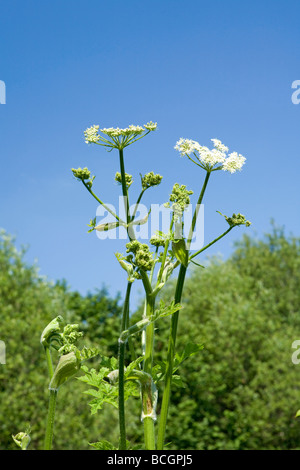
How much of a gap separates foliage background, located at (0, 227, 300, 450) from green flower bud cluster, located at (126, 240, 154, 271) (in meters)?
8.70

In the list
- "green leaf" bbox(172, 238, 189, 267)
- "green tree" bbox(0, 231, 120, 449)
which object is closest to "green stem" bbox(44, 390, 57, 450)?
"green leaf" bbox(172, 238, 189, 267)

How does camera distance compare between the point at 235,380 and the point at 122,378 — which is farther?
the point at 235,380

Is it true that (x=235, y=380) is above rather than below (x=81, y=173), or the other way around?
above

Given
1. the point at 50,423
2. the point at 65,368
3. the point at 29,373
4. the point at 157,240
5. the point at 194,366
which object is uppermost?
the point at 194,366

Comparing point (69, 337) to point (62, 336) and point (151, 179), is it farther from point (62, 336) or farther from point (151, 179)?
point (151, 179)

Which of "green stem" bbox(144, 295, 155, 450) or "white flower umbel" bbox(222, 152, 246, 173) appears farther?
"white flower umbel" bbox(222, 152, 246, 173)

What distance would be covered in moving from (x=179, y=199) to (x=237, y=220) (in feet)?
0.64

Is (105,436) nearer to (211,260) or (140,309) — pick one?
(140,309)

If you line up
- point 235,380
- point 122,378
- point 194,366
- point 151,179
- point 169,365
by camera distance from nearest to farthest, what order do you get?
point 122,378 < point 169,365 < point 151,179 < point 194,366 < point 235,380

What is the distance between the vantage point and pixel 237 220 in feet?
4.72

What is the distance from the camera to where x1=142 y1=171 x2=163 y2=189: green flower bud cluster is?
142 centimetres

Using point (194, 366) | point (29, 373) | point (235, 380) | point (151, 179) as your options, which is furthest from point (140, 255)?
point (235, 380)

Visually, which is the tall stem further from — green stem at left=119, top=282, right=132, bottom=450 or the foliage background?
the foliage background

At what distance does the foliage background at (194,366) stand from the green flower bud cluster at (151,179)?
8.52 m
